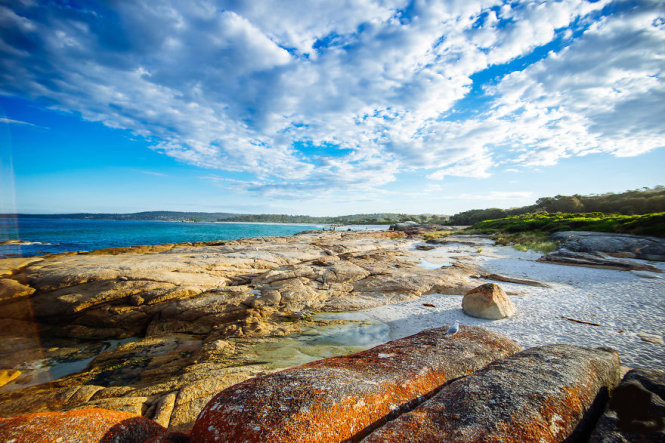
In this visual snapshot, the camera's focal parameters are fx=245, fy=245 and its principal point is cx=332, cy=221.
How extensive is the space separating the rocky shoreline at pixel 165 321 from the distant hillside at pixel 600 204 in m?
30.2

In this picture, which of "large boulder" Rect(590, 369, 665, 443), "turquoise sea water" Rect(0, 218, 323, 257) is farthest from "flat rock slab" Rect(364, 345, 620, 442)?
"turquoise sea water" Rect(0, 218, 323, 257)

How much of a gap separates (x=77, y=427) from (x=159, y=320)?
Answer: 748 cm

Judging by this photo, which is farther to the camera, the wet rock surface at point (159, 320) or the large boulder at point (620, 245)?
the large boulder at point (620, 245)

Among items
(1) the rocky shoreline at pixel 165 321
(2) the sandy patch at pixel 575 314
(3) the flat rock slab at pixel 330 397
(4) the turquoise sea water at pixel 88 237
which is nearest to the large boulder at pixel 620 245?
(1) the rocky shoreline at pixel 165 321

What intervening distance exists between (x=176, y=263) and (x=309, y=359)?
9.79 metres

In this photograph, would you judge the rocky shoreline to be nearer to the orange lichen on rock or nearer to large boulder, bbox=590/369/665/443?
the orange lichen on rock

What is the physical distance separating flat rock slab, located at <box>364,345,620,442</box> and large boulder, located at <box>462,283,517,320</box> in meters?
4.88

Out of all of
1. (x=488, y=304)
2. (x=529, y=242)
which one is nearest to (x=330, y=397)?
(x=488, y=304)

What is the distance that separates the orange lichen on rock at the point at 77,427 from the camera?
7.73 feet

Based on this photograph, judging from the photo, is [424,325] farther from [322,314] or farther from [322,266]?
[322,266]

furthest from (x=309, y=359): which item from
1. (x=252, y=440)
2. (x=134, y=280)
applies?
(x=134, y=280)

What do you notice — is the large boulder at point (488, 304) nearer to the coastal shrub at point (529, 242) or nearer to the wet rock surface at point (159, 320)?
the wet rock surface at point (159, 320)

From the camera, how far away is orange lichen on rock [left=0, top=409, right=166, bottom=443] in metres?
2.36

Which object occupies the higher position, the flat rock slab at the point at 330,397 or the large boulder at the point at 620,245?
the flat rock slab at the point at 330,397
